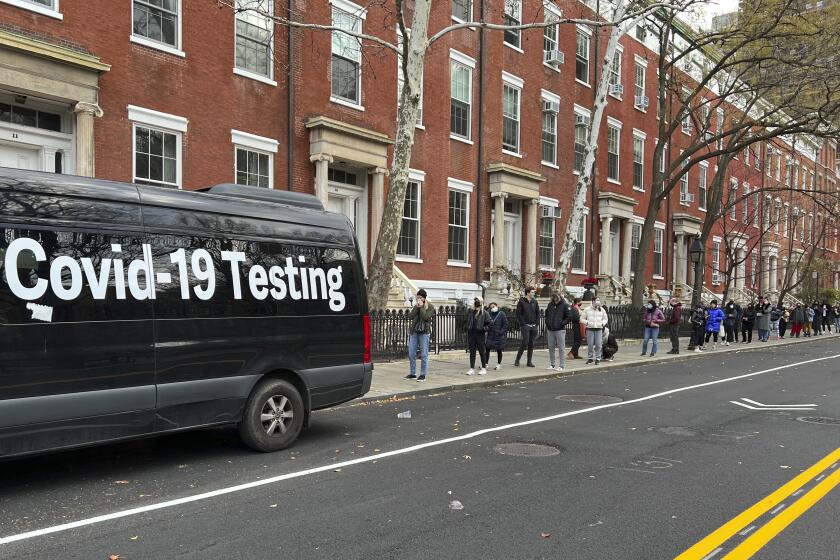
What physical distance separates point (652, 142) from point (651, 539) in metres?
32.4

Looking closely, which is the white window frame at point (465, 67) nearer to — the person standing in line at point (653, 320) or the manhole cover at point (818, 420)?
the person standing in line at point (653, 320)

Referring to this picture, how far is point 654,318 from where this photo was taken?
19.4m

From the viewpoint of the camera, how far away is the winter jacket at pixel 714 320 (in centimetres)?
2364

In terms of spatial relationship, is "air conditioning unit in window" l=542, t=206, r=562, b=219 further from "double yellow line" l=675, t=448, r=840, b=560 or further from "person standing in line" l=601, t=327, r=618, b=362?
"double yellow line" l=675, t=448, r=840, b=560

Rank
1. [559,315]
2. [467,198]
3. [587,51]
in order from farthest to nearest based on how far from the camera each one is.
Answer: [587,51] < [467,198] < [559,315]

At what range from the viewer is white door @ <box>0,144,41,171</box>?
12.8 meters

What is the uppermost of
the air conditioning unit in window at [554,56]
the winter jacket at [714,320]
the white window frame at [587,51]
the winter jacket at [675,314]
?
the white window frame at [587,51]

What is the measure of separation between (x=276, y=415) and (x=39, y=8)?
10.4 metres

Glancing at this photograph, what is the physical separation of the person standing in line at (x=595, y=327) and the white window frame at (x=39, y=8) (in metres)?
13.5

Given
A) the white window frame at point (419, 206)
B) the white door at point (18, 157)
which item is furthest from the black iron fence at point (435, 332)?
the white door at point (18, 157)

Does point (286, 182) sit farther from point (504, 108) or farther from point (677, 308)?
point (677, 308)

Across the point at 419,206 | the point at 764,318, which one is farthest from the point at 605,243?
the point at 419,206

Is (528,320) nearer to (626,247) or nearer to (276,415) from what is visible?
(276,415)

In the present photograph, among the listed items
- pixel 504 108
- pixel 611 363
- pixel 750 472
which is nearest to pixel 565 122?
pixel 504 108
